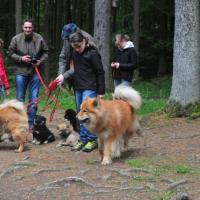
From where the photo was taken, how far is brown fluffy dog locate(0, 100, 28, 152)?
28.5ft

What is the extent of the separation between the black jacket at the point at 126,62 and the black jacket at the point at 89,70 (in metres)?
1.99

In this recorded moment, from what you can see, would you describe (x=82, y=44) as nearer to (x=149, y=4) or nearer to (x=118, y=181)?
Answer: (x=118, y=181)

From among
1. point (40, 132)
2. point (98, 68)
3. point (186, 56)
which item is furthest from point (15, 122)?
point (186, 56)

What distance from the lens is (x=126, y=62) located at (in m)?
10.3

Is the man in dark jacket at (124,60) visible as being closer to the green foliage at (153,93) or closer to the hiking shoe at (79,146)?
the hiking shoe at (79,146)

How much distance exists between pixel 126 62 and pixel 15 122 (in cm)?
287

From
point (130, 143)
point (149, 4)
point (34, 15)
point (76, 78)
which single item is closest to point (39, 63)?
point (76, 78)

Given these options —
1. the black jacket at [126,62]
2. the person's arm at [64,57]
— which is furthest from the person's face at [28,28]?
the black jacket at [126,62]

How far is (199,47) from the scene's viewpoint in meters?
11.2

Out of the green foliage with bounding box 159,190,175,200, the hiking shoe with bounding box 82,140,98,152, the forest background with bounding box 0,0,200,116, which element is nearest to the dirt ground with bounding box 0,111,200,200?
the green foliage with bounding box 159,190,175,200

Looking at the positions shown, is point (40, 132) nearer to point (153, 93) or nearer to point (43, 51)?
point (43, 51)

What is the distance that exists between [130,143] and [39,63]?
7.89 feet

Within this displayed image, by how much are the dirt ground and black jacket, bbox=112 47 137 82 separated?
1565 mm

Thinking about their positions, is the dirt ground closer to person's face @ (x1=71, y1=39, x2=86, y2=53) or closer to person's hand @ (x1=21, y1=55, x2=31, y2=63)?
person's hand @ (x1=21, y1=55, x2=31, y2=63)
